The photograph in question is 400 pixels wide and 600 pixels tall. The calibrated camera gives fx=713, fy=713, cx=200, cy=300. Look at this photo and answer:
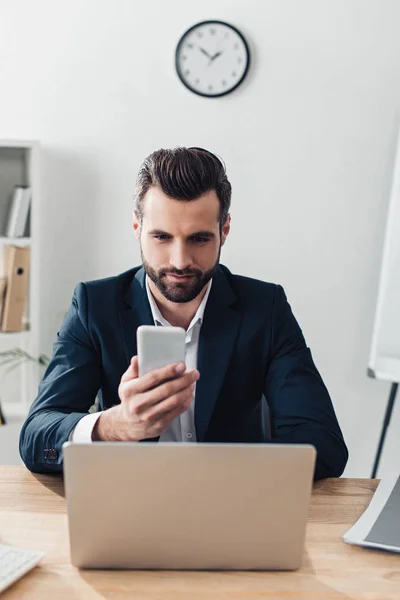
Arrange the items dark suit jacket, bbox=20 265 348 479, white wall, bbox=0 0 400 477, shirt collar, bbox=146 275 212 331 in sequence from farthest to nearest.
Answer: white wall, bbox=0 0 400 477 → shirt collar, bbox=146 275 212 331 → dark suit jacket, bbox=20 265 348 479

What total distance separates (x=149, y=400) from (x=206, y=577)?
310 millimetres

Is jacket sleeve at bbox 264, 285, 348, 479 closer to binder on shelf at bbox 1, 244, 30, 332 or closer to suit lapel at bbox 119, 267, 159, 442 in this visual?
suit lapel at bbox 119, 267, 159, 442

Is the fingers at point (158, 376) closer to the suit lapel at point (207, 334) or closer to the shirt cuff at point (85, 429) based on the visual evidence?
the shirt cuff at point (85, 429)

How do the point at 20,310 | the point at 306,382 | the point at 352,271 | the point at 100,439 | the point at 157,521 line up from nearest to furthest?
the point at 157,521, the point at 100,439, the point at 306,382, the point at 20,310, the point at 352,271

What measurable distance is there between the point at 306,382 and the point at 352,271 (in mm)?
1423

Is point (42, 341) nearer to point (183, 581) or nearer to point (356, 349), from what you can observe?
point (356, 349)

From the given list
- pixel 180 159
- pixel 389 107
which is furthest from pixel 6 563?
pixel 389 107

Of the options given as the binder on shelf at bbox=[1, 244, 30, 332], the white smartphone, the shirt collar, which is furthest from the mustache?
the binder on shelf at bbox=[1, 244, 30, 332]

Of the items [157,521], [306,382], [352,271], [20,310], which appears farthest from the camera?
[352,271]

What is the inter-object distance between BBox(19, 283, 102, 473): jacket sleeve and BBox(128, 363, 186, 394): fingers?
0.29 m

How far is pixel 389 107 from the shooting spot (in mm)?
2922

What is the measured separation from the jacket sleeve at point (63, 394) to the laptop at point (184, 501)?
43 cm

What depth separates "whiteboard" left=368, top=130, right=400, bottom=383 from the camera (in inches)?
106

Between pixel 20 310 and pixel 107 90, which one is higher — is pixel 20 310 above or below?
below
